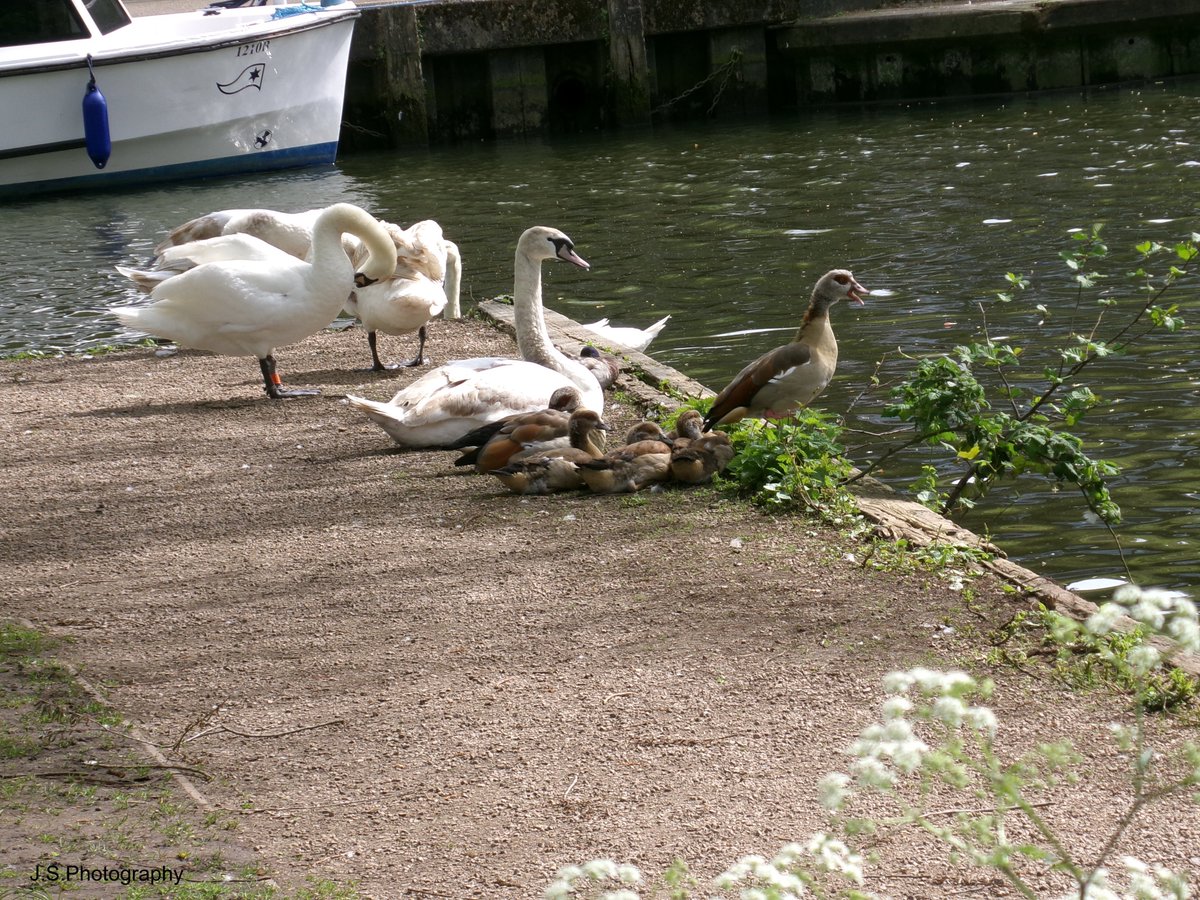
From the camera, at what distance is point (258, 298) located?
28.3 ft

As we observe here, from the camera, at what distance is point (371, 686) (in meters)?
4.68

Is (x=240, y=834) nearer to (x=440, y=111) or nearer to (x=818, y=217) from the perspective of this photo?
(x=818, y=217)

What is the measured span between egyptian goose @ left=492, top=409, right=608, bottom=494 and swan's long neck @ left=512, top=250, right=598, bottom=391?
46.7 inches

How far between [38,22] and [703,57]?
10.9 m

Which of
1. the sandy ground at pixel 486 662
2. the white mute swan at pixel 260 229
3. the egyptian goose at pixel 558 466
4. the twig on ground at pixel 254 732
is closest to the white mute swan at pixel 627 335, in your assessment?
the white mute swan at pixel 260 229

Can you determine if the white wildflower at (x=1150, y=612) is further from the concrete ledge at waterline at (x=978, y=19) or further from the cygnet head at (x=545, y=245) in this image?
the concrete ledge at waterline at (x=978, y=19)

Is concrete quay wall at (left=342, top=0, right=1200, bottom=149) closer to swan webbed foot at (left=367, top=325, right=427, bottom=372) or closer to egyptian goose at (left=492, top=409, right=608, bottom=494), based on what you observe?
swan webbed foot at (left=367, top=325, right=427, bottom=372)

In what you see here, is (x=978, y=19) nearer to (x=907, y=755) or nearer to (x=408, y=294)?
(x=408, y=294)

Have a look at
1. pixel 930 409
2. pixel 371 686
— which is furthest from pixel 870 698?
pixel 930 409

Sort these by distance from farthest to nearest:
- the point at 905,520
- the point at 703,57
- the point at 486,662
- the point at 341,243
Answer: the point at 703,57, the point at 341,243, the point at 905,520, the point at 486,662

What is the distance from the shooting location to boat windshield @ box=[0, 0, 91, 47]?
69.1 feet

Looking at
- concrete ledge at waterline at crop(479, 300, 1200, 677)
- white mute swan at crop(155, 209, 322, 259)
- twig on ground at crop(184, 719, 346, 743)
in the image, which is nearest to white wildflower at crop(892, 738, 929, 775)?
concrete ledge at waterline at crop(479, 300, 1200, 677)

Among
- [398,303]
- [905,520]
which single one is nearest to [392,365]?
[398,303]

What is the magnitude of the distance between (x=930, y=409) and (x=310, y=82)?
18.5 metres
